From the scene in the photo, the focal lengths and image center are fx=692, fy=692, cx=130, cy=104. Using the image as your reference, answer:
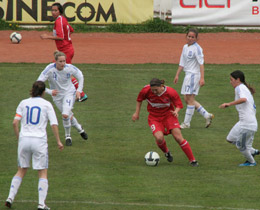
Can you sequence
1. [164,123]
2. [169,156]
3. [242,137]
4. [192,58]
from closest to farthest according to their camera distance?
[242,137] → [164,123] → [169,156] → [192,58]

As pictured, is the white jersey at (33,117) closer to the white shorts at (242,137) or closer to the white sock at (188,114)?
the white shorts at (242,137)

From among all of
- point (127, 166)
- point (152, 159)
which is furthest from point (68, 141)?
point (152, 159)

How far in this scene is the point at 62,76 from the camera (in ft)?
49.9

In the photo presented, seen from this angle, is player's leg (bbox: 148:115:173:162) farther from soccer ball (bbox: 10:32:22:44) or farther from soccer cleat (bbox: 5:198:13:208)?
soccer ball (bbox: 10:32:22:44)

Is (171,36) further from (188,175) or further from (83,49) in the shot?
(188,175)

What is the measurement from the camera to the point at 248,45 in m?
30.8

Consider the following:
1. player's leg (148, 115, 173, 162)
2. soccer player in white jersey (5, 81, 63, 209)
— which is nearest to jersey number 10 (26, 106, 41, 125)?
soccer player in white jersey (5, 81, 63, 209)

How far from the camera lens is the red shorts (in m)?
13.5

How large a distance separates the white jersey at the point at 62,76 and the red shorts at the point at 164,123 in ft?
7.20

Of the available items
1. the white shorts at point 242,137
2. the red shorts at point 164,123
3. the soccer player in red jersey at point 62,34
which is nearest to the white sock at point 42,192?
the red shorts at point 164,123

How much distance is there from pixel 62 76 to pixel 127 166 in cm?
289

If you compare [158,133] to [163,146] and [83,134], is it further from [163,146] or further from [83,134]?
[83,134]

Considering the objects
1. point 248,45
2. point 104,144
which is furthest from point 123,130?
point 248,45

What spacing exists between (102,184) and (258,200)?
2764 millimetres
